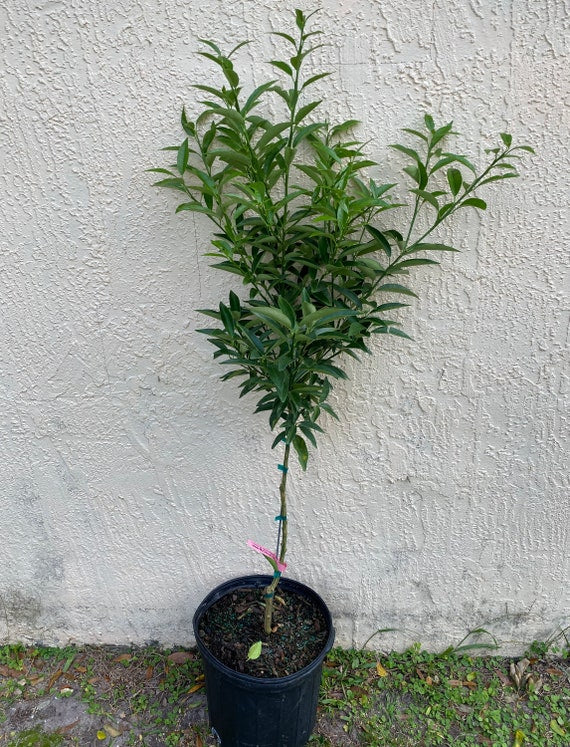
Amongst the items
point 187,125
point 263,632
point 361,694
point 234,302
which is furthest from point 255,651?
point 187,125

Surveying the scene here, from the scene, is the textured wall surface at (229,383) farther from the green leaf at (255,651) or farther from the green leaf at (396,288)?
the green leaf at (255,651)

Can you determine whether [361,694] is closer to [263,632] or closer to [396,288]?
[263,632]

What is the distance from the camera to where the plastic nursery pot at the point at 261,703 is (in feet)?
6.49

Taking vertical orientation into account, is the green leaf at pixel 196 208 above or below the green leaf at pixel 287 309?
above

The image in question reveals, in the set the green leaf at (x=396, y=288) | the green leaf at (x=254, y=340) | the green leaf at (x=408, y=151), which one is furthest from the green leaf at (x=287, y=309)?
the green leaf at (x=408, y=151)

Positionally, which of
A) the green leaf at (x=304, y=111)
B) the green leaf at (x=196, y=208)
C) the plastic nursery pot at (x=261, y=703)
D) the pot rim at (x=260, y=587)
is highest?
the green leaf at (x=304, y=111)

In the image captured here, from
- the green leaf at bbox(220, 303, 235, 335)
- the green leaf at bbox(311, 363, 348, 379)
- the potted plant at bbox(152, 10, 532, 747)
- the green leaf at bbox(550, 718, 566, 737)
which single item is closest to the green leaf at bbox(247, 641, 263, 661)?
the potted plant at bbox(152, 10, 532, 747)

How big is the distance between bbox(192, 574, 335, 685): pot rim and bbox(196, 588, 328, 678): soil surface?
0.9 inches

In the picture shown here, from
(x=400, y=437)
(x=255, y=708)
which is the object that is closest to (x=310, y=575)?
(x=255, y=708)

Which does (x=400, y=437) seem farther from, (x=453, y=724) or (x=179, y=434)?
(x=453, y=724)

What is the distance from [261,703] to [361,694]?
56cm

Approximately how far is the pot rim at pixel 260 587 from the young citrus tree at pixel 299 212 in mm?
763

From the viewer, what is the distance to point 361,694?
7.82ft

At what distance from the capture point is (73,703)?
7.77ft
